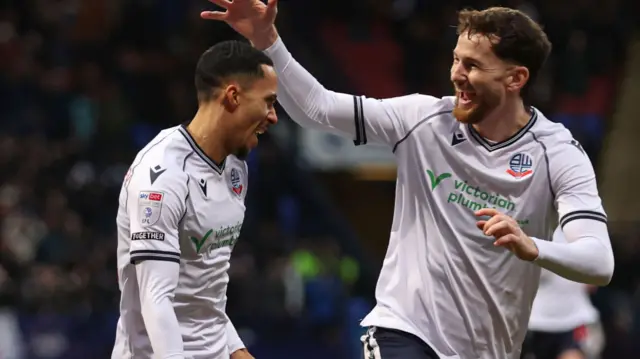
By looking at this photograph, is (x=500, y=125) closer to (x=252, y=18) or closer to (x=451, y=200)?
(x=451, y=200)

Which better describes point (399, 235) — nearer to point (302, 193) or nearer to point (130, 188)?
point (130, 188)

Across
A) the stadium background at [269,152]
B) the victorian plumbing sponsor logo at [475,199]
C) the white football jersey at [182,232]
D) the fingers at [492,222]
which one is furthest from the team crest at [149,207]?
the stadium background at [269,152]

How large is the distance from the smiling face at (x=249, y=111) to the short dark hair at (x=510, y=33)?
0.87 metres

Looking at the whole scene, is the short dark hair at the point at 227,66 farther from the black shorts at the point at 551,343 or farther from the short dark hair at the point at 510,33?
the black shorts at the point at 551,343

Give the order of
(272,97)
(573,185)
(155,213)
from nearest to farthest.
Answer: (155,213) → (573,185) → (272,97)

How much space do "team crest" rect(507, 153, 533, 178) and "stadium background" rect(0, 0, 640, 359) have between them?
19.7 feet

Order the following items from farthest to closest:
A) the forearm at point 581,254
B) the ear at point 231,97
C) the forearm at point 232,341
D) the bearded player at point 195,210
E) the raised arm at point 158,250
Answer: the forearm at point 232,341, the ear at point 231,97, the bearded player at point 195,210, the raised arm at point 158,250, the forearm at point 581,254

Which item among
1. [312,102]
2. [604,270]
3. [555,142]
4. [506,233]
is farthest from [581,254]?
[312,102]

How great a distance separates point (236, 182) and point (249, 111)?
344 millimetres

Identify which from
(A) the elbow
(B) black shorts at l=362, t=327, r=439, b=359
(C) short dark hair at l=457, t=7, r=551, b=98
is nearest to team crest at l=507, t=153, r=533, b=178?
(C) short dark hair at l=457, t=7, r=551, b=98

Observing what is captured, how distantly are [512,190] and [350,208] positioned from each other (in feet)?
33.0

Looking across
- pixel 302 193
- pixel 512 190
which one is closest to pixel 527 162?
pixel 512 190

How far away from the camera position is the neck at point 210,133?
195 inches

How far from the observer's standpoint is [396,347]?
4.74 metres
